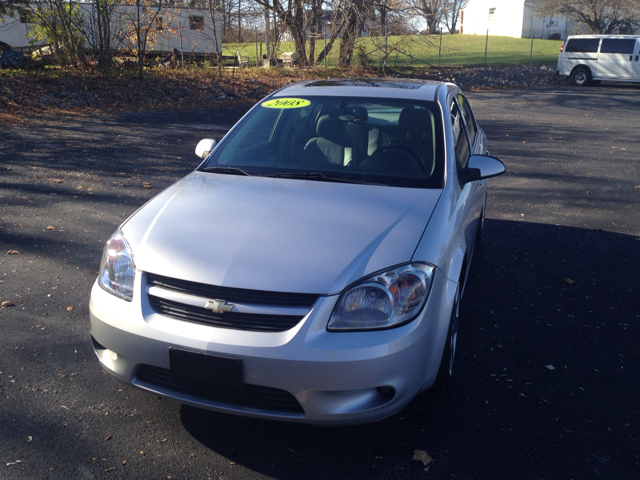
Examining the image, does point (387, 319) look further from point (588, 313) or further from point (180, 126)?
point (180, 126)

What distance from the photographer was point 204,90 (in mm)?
16812

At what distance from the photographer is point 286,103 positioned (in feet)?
13.9

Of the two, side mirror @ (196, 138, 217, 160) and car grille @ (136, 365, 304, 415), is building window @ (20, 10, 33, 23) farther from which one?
car grille @ (136, 365, 304, 415)

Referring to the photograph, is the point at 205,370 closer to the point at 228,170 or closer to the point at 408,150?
the point at 228,170

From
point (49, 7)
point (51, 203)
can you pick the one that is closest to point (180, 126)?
point (51, 203)

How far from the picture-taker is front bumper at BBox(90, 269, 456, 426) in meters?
2.31

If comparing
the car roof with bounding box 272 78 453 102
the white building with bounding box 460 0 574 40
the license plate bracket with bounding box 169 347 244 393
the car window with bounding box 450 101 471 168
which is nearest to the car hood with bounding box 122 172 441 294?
the license plate bracket with bounding box 169 347 244 393

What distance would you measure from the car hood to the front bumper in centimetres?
19

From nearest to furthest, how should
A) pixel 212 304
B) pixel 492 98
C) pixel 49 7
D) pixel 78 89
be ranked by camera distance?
pixel 212 304 → pixel 78 89 → pixel 49 7 → pixel 492 98

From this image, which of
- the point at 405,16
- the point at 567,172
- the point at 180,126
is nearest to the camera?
the point at 567,172

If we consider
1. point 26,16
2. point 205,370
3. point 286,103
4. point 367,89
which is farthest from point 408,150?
point 26,16

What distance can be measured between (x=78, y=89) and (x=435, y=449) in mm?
14881

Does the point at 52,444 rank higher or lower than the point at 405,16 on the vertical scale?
lower

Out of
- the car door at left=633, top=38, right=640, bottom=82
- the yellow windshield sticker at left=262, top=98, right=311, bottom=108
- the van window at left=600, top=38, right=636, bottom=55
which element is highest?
the van window at left=600, top=38, right=636, bottom=55
